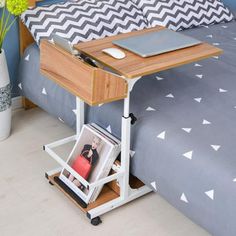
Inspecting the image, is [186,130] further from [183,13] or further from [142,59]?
[183,13]

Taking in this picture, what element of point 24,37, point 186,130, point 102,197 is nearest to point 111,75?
point 186,130

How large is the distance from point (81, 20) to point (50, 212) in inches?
40.1

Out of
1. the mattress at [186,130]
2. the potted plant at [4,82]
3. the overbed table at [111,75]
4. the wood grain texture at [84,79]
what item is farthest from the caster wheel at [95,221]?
the potted plant at [4,82]

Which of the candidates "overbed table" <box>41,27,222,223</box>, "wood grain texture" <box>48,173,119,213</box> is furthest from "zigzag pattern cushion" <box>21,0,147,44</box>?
"wood grain texture" <box>48,173,119,213</box>

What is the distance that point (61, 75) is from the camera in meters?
1.87

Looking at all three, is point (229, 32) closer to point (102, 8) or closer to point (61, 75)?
point (102, 8)

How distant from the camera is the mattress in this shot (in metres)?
1.64

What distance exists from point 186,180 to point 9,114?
1189 mm

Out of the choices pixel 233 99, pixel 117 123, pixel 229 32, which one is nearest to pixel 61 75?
pixel 117 123

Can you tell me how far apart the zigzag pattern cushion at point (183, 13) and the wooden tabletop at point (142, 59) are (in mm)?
832

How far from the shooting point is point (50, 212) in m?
2.05

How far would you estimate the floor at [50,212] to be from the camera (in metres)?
1.95

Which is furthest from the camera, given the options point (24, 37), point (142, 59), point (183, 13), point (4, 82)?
point (183, 13)

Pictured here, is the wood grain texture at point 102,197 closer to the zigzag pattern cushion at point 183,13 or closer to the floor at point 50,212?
the floor at point 50,212
